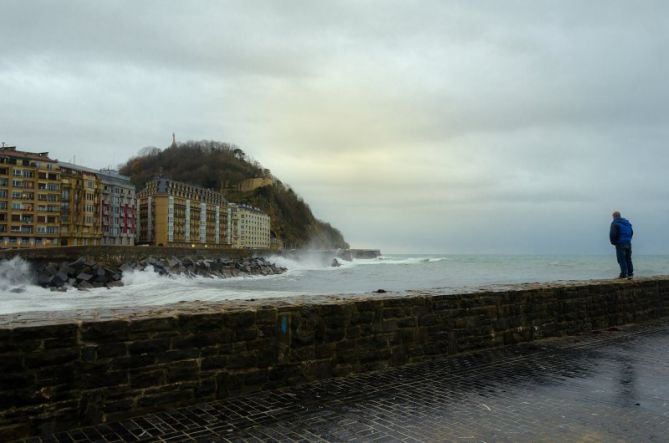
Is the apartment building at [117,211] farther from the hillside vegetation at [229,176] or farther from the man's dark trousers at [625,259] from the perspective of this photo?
the man's dark trousers at [625,259]

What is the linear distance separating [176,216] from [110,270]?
65.8m

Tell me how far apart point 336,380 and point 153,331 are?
2.22 metres

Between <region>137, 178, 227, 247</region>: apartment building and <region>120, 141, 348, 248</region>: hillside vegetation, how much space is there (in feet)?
81.3

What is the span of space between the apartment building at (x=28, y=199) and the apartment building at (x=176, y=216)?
84.4 feet

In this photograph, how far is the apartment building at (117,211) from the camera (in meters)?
84.8

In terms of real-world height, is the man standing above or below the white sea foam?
above

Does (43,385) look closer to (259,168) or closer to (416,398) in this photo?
(416,398)

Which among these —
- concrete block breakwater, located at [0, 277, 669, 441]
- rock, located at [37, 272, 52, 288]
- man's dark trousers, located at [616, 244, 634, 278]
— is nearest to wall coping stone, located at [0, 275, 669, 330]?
concrete block breakwater, located at [0, 277, 669, 441]

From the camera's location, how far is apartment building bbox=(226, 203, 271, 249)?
394 ft

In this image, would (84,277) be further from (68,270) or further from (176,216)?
(176,216)

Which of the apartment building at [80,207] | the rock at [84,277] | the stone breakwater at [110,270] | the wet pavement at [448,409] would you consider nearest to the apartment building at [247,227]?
the apartment building at [80,207]

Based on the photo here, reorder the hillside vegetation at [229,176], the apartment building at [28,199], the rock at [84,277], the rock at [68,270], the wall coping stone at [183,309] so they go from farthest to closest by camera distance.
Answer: the hillside vegetation at [229,176], the apartment building at [28,199], the rock at [68,270], the rock at [84,277], the wall coping stone at [183,309]

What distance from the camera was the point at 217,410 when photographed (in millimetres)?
4762

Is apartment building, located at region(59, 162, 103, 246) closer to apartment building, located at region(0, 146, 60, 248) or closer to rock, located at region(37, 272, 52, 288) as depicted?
apartment building, located at region(0, 146, 60, 248)
